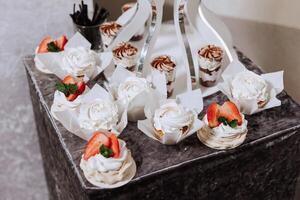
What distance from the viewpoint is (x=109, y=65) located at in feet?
5.84

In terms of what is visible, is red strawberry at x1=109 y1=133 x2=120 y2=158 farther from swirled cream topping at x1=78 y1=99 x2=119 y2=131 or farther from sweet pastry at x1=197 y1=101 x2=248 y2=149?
sweet pastry at x1=197 y1=101 x2=248 y2=149

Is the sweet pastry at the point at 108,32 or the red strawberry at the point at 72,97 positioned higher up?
the sweet pastry at the point at 108,32

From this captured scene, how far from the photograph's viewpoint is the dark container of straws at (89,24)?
6.01 ft

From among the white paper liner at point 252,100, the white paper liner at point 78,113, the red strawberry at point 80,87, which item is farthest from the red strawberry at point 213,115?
the red strawberry at point 80,87

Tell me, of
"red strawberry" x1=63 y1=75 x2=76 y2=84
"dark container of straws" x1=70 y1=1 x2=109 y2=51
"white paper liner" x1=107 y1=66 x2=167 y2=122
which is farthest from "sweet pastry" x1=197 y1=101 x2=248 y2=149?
"dark container of straws" x1=70 y1=1 x2=109 y2=51

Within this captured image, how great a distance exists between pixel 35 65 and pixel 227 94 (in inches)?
22.7

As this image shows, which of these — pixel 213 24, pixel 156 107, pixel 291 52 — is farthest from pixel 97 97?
pixel 291 52

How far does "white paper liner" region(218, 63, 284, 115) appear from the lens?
1.64 meters

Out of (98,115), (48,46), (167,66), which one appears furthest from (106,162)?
(48,46)

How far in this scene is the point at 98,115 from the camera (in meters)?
1.54

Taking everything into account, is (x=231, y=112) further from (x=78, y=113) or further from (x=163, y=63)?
(x=78, y=113)

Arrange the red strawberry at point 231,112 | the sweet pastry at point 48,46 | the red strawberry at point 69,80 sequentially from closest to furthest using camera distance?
the red strawberry at point 231,112
the red strawberry at point 69,80
the sweet pastry at point 48,46

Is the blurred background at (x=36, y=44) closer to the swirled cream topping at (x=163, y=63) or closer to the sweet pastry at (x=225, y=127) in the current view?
the swirled cream topping at (x=163, y=63)

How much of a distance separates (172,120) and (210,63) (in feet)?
0.89
